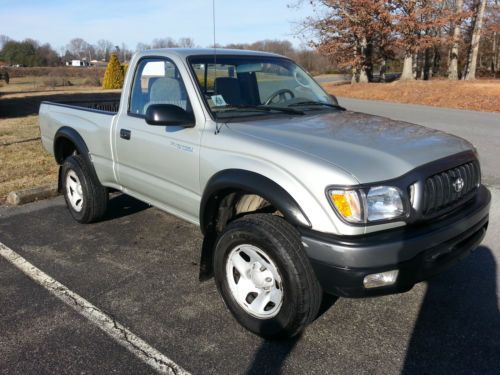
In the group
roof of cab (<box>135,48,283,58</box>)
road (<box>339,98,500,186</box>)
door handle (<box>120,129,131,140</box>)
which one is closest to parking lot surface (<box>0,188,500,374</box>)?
door handle (<box>120,129,131,140</box>)

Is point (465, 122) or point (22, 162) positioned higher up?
point (465, 122)

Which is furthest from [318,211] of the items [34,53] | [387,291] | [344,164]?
[34,53]

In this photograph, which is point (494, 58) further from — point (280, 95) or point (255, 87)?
point (255, 87)

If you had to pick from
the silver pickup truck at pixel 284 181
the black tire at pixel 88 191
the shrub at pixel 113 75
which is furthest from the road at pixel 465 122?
the shrub at pixel 113 75

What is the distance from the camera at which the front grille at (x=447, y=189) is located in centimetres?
278

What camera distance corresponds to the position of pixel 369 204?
8.53 feet

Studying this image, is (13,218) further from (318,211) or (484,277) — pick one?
(484,277)

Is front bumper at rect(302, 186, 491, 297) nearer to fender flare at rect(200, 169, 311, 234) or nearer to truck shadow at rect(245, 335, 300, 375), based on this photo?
fender flare at rect(200, 169, 311, 234)

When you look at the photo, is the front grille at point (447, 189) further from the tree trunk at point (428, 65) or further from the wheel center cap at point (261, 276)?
the tree trunk at point (428, 65)

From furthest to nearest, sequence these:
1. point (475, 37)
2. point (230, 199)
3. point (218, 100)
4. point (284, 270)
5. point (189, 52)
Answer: point (475, 37) → point (189, 52) → point (218, 100) → point (230, 199) → point (284, 270)

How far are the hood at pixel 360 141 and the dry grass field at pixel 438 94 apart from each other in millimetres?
14945

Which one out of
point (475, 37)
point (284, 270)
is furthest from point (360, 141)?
point (475, 37)

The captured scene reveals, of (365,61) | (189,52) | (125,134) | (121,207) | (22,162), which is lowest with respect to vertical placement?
(121,207)

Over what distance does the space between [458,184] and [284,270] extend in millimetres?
1293
